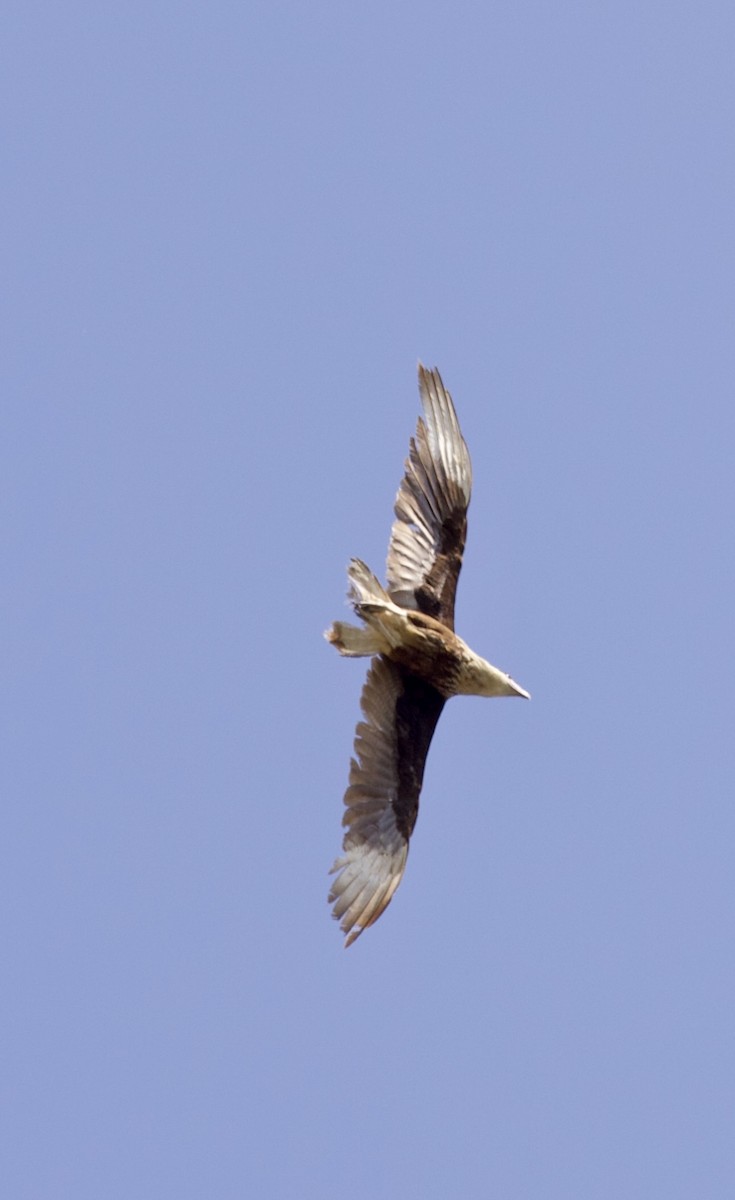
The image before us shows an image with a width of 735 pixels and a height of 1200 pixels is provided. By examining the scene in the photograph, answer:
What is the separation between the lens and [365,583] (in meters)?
17.3

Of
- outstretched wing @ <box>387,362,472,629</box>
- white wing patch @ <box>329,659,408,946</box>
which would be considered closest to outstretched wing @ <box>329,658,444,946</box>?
white wing patch @ <box>329,659,408,946</box>

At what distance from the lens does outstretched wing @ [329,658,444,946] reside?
17906 mm

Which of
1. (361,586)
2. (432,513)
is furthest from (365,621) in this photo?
(432,513)

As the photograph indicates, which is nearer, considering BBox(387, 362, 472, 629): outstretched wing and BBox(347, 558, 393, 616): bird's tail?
BBox(347, 558, 393, 616): bird's tail

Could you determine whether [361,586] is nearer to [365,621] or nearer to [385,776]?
[365,621]

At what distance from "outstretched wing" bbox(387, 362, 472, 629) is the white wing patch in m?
0.78

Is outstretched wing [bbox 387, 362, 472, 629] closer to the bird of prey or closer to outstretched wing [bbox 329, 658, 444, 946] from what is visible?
the bird of prey

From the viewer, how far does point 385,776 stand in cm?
1819

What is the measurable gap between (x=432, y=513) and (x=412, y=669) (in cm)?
130

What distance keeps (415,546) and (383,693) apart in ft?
4.09

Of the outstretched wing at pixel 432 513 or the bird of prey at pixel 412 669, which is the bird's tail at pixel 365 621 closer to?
the bird of prey at pixel 412 669

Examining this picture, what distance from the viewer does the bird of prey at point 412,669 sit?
58.6 ft

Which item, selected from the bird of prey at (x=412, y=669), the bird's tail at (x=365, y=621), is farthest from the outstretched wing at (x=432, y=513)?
the bird's tail at (x=365, y=621)

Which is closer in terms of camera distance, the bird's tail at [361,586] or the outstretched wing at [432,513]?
the bird's tail at [361,586]
